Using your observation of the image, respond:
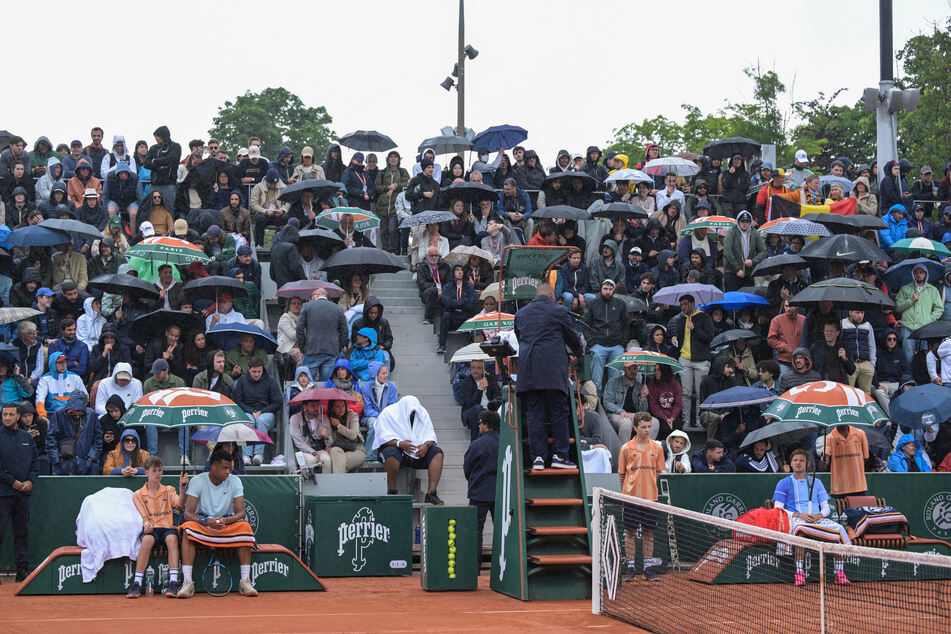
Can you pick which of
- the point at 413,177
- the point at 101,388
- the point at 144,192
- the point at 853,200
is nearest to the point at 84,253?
the point at 144,192

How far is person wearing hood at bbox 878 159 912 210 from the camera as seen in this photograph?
26250 millimetres

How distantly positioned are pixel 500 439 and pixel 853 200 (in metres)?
13.5

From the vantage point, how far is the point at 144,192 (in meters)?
24.5

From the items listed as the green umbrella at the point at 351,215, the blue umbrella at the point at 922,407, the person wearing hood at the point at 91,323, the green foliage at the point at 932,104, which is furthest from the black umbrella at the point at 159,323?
the green foliage at the point at 932,104

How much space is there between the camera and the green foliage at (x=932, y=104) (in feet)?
127

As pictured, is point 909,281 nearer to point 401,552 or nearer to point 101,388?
point 401,552

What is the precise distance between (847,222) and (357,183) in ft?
32.1

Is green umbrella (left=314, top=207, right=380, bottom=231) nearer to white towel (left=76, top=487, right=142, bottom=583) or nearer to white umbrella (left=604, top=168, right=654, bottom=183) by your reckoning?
white umbrella (left=604, top=168, right=654, bottom=183)

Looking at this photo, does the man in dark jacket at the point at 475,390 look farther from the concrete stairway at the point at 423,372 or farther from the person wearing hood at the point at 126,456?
the person wearing hood at the point at 126,456

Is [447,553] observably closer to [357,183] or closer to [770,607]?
[770,607]

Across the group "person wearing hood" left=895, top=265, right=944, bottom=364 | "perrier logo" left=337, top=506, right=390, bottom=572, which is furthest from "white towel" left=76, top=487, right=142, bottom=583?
"person wearing hood" left=895, top=265, right=944, bottom=364

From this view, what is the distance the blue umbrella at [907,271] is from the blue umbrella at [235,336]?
1159 centimetres

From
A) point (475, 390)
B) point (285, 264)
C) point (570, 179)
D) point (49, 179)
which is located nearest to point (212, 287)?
point (285, 264)

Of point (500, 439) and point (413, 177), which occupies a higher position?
point (413, 177)
